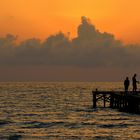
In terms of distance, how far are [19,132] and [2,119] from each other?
13.1m

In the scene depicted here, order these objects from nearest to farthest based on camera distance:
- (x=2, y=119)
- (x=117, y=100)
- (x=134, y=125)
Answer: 1. (x=134, y=125)
2. (x=2, y=119)
3. (x=117, y=100)

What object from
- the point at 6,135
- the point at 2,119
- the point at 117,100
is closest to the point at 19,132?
the point at 6,135

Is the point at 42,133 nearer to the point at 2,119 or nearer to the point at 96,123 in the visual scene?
the point at 96,123

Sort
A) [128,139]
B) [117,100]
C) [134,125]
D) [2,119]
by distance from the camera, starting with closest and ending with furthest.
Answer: [128,139]
[134,125]
[2,119]
[117,100]

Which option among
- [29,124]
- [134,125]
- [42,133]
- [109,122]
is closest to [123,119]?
[109,122]

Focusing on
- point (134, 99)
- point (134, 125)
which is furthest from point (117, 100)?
point (134, 125)

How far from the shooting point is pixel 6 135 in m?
41.6

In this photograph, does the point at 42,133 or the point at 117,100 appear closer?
the point at 42,133

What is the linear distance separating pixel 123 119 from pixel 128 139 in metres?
15.0

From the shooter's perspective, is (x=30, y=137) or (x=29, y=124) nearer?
(x=30, y=137)

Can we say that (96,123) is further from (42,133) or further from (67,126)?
(42,133)

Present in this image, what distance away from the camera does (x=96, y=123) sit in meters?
50.7

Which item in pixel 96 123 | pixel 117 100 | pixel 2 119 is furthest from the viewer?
pixel 117 100

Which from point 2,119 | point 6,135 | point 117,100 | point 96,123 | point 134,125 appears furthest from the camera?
point 117,100
